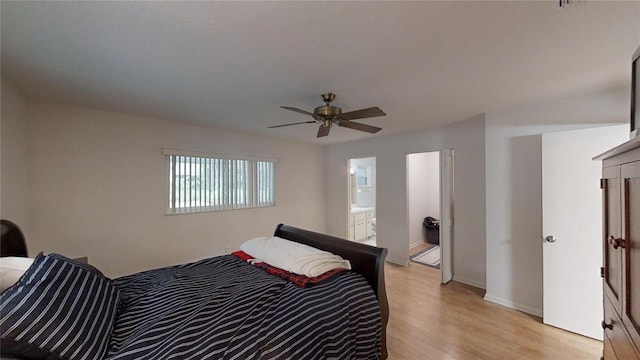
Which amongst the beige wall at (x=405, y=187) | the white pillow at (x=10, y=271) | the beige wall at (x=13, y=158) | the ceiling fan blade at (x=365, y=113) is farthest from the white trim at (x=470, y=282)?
the beige wall at (x=13, y=158)

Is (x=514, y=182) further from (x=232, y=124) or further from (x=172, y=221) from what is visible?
(x=172, y=221)

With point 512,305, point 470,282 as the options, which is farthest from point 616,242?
point 470,282

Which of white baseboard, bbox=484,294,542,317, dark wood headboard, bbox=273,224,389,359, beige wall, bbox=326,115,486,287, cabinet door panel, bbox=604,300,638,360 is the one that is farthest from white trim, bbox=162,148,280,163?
cabinet door panel, bbox=604,300,638,360

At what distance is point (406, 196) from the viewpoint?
13.6ft

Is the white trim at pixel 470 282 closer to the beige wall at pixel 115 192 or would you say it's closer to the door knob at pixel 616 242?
the door knob at pixel 616 242

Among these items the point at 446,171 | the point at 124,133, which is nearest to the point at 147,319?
the point at 124,133

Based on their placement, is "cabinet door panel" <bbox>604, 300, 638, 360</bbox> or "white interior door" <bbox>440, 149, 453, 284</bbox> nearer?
"cabinet door panel" <bbox>604, 300, 638, 360</bbox>

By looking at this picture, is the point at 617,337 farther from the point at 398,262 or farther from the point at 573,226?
the point at 398,262

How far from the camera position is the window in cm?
352

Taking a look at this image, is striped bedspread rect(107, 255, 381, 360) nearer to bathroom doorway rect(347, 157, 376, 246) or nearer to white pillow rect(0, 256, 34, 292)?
white pillow rect(0, 256, 34, 292)

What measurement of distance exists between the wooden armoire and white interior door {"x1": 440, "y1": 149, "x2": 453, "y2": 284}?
2153mm

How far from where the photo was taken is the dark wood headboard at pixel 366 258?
187 centimetres

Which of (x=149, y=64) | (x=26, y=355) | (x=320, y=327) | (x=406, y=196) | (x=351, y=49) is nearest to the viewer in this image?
(x=26, y=355)

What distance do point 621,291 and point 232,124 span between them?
3.83m
